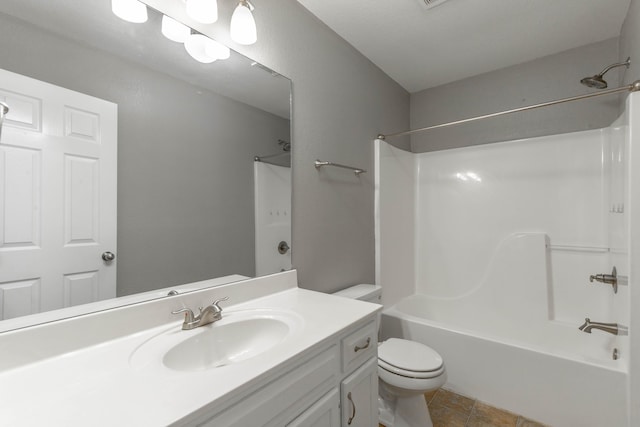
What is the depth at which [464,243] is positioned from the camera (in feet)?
8.10

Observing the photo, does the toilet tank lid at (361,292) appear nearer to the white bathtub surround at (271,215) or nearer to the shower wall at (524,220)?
the white bathtub surround at (271,215)

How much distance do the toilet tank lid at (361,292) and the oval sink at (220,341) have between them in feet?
2.45

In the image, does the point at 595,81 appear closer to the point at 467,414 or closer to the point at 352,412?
the point at 467,414

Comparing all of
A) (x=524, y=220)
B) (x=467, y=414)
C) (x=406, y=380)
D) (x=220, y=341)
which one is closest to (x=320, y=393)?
(x=220, y=341)

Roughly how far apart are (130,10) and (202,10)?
24 cm

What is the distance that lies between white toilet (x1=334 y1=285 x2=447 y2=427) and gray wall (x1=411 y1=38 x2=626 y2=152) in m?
1.83

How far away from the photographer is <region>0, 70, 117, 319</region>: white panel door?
77 centimetres

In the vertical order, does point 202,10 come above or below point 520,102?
below

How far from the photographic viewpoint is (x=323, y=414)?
90cm

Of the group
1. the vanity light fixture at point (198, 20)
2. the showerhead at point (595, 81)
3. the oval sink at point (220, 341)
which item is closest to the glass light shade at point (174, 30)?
the vanity light fixture at point (198, 20)

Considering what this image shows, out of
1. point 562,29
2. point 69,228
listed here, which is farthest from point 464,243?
point 69,228

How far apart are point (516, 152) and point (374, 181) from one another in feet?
3.75

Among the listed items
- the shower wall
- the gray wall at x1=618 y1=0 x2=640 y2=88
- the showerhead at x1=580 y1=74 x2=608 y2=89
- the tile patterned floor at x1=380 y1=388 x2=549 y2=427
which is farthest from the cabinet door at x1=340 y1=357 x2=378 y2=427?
the showerhead at x1=580 y1=74 x2=608 y2=89

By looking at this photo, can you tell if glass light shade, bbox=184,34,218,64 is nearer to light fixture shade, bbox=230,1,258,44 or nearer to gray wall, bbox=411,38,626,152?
light fixture shade, bbox=230,1,258,44
